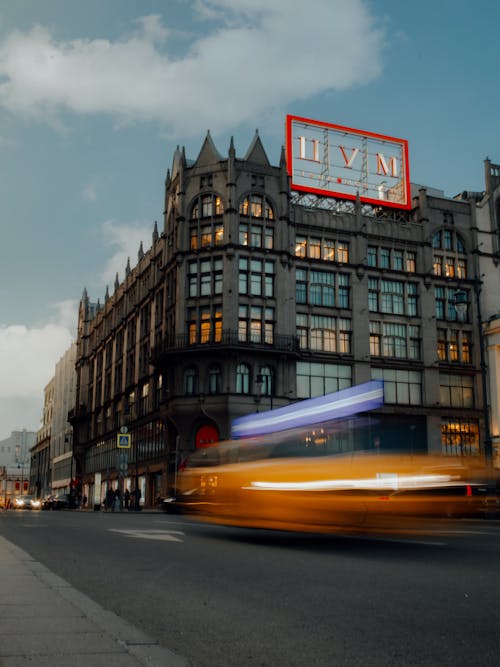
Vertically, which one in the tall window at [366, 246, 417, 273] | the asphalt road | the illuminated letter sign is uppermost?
the illuminated letter sign

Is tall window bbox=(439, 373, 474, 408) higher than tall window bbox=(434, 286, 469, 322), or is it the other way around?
tall window bbox=(434, 286, 469, 322)

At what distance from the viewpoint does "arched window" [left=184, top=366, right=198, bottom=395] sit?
5225cm

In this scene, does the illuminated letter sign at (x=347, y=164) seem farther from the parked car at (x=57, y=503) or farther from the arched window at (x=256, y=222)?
the parked car at (x=57, y=503)

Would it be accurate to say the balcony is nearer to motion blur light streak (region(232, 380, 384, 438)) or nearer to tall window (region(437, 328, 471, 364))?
tall window (region(437, 328, 471, 364))

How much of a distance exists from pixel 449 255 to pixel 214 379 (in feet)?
80.3

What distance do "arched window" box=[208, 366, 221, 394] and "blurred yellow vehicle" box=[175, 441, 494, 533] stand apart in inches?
1365

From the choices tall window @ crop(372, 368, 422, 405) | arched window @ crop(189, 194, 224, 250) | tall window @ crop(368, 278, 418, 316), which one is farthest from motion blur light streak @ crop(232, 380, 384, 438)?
tall window @ crop(368, 278, 418, 316)

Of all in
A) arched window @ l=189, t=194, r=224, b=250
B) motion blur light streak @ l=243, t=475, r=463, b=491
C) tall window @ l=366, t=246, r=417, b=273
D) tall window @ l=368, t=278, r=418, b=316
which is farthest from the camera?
tall window @ l=366, t=246, r=417, b=273

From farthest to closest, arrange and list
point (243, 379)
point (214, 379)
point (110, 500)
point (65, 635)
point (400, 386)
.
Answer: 1. point (400, 386)
2. point (110, 500)
3. point (214, 379)
4. point (243, 379)
5. point (65, 635)

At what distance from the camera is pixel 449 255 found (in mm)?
61344

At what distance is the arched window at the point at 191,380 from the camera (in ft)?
171

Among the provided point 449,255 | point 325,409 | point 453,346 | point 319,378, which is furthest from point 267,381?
point 325,409

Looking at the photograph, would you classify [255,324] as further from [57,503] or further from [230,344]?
[57,503]

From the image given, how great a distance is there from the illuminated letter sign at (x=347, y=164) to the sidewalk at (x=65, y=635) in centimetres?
5267
